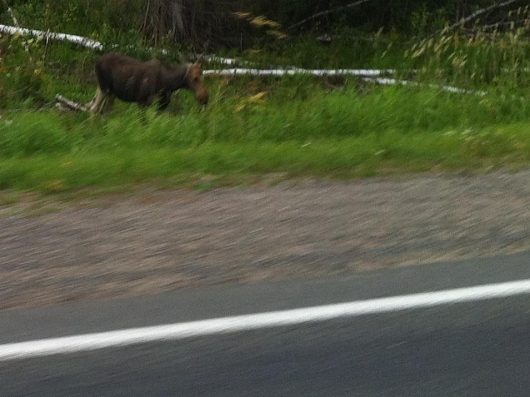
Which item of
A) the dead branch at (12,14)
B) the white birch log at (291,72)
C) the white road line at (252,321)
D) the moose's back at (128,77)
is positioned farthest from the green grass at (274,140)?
the dead branch at (12,14)

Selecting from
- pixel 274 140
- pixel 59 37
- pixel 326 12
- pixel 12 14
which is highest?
pixel 12 14

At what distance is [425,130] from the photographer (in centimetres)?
1138

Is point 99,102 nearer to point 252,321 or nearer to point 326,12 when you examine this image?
point 326,12

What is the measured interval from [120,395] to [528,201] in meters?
4.57

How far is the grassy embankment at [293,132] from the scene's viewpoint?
28.4 feet

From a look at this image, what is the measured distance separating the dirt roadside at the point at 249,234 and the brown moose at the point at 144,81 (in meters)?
5.94

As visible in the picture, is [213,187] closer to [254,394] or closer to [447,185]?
[447,185]

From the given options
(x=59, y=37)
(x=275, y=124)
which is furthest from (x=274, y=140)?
(x=59, y=37)

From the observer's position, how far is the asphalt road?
14.1 ft

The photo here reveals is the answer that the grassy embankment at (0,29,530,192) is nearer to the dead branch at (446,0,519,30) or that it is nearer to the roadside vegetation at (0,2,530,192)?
the roadside vegetation at (0,2,530,192)

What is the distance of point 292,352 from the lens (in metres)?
4.68

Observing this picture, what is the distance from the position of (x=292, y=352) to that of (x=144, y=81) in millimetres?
9890

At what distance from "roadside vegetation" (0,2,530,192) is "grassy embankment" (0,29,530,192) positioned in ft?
0.07

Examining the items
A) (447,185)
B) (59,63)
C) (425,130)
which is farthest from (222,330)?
(59,63)
